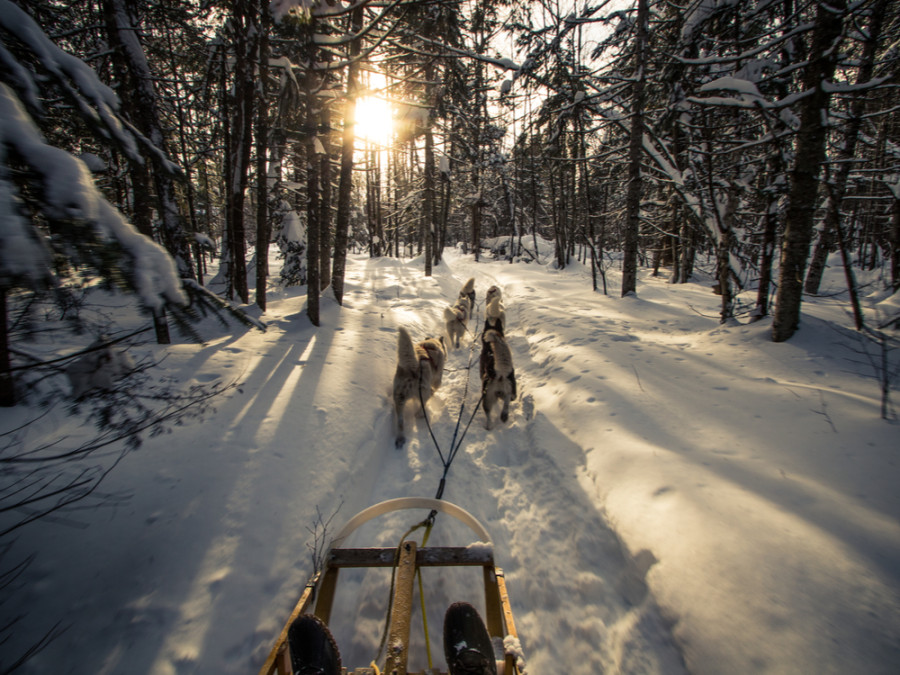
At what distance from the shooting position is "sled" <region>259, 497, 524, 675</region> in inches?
59.1

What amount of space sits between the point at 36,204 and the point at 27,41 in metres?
0.96

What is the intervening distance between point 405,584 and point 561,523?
1617 millimetres

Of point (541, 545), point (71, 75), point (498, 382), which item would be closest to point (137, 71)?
point (71, 75)

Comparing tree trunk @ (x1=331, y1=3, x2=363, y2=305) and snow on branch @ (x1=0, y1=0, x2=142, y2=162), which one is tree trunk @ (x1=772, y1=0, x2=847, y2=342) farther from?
tree trunk @ (x1=331, y1=3, x2=363, y2=305)

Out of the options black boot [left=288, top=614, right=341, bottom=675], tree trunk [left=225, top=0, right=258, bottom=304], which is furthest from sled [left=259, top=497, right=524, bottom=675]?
tree trunk [left=225, top=0, right=258, bottom=304]

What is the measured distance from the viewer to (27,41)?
1423 millimetres

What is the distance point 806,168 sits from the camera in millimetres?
4391

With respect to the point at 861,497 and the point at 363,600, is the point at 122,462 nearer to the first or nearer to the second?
the point at 363,600

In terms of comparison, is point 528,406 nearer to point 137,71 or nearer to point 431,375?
point 431,375

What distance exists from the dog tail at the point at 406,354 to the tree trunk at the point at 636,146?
29.8 ft

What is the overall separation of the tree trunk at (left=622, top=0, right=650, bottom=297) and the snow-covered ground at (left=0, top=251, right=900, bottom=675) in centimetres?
621

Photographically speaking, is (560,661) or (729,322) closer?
(560,661)

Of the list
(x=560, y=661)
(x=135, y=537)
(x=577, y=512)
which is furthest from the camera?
(x=577, y=512)

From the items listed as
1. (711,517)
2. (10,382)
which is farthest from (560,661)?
(10,382)
